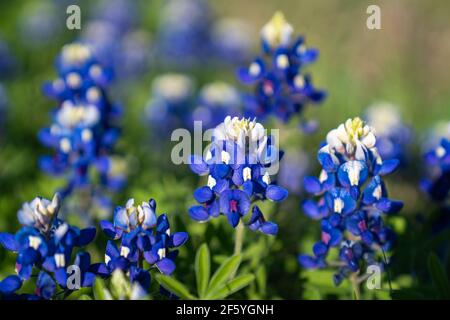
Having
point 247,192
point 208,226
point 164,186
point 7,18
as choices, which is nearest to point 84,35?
point 7,18

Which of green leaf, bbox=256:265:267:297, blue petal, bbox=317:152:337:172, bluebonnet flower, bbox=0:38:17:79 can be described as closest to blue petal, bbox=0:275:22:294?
green leaf, bbox=256:265:267:297

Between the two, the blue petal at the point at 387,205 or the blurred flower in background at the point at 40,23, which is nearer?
the blue petal at the point at 387,205

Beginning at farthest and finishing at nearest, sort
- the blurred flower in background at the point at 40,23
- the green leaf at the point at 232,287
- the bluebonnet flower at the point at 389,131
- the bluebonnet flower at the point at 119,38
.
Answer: the blurred flower in background at the point at 40,23, the bluebonnet flower at the point at 119,38, the bluebonnet flower at the point at 389,131, the green leaf at the point at 232,287

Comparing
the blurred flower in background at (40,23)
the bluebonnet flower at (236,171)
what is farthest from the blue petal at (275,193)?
the blurred flower in background at (40,23)

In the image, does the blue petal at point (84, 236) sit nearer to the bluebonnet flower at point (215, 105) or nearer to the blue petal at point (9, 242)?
the blue petal at point (9, 242)

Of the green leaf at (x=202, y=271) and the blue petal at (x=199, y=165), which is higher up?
the blue petal at (x=199, y=165)

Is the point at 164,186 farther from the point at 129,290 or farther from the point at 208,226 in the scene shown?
the point at 129,290

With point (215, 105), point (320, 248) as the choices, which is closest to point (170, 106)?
point (215, 105)
